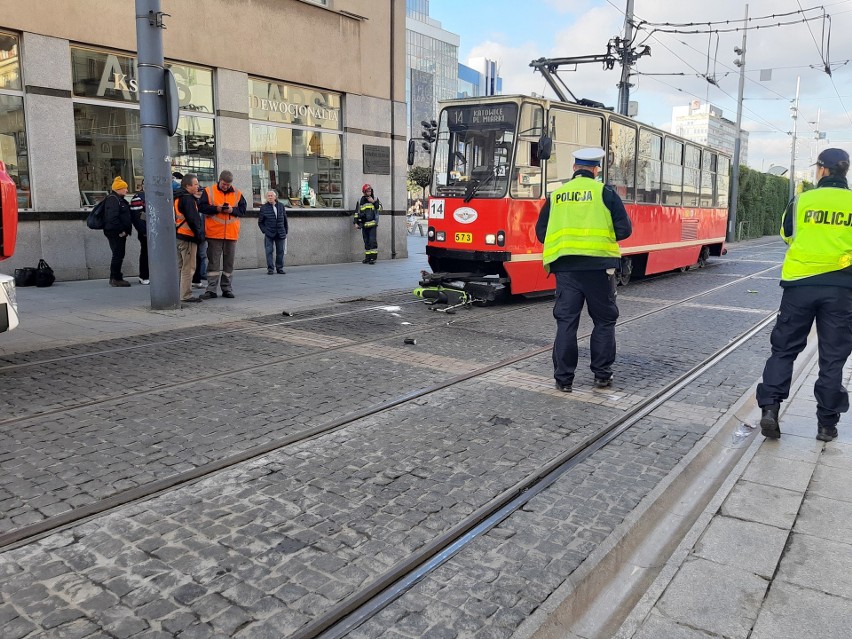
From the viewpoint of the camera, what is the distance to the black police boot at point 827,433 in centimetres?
490

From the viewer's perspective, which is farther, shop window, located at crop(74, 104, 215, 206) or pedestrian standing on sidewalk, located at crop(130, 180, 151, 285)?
shop window, located at crop(74, 104, 215, 206)

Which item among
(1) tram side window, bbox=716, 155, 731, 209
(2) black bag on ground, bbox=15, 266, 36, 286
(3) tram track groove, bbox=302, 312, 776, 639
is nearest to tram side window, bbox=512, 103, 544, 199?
(3) tram track groove, bbox=302, 312, 776, 639

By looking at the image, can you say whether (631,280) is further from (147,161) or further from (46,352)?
(46,352)

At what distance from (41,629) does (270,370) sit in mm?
4143

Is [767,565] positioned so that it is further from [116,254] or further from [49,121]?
[49,121]

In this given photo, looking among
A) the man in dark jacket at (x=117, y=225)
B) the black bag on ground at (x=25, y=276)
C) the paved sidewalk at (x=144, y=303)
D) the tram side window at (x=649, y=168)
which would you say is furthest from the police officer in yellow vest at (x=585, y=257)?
the black bag on ground at (x=25, y=276)

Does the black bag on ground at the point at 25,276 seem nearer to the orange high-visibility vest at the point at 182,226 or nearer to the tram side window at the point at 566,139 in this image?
the orange high-visibility vest at the point at 182,226

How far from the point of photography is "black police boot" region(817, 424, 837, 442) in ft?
16.1

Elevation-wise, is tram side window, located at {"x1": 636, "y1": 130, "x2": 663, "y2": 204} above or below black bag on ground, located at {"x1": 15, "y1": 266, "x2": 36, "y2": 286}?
above

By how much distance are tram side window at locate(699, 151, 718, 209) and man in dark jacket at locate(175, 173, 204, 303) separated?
511 inches

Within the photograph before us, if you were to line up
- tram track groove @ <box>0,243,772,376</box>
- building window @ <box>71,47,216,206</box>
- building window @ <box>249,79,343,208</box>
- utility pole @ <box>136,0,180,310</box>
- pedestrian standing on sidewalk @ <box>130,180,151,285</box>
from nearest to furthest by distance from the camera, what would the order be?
tram track groove @ <box>0,243,772,376</box> < utility pole @ <box>136,0,180,310</box> < pedestrian standing on sidewalk @ <box>130,180,151,285</box> < building window @ <box>71,47,216,206</box> < building window @ <box>249,79,343,208</box>

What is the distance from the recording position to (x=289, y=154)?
16875mm

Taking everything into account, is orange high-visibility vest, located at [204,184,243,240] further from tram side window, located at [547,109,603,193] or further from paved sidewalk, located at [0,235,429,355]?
tram side window, located at [547,109,603,193]

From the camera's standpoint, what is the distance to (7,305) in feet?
20.0
